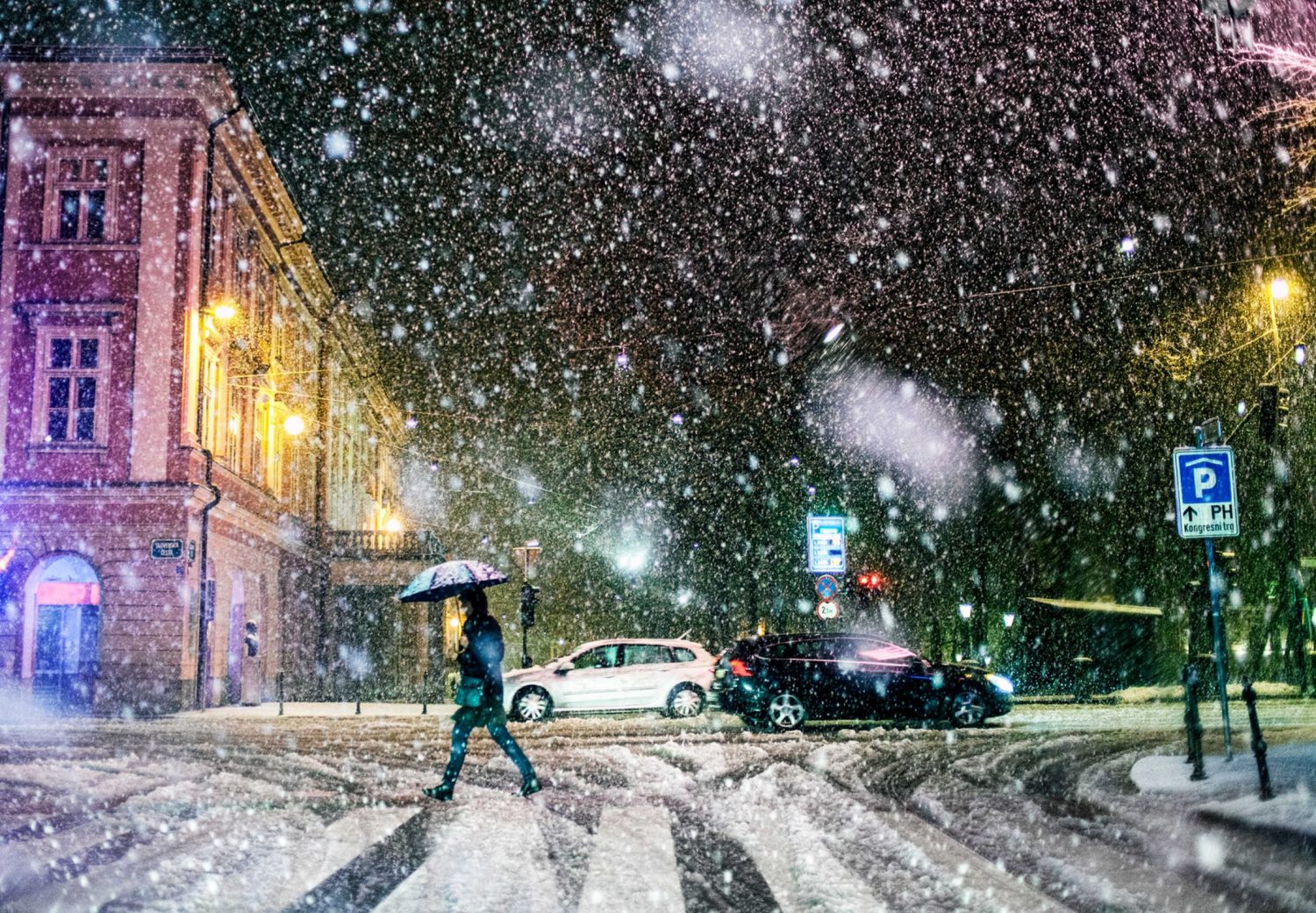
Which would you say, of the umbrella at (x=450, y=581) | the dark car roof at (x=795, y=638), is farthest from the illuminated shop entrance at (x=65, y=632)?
the umbrella at (x=450, y=581)

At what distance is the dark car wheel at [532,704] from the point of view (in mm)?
22969

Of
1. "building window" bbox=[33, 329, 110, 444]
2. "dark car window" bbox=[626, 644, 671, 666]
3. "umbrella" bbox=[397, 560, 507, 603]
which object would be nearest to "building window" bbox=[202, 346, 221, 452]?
"building window" bbox=[33, 329, 110, 444]

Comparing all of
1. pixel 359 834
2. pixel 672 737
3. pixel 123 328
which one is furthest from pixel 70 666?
pixel 359 834

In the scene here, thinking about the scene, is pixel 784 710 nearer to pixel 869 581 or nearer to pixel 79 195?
pixel 869 581

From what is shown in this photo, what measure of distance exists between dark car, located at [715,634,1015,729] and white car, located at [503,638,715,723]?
355 cm

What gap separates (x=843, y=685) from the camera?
18.9 m

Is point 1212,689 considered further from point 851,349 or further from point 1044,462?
point 851,349

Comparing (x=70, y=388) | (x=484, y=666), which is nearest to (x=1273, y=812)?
(x=484, y=666)

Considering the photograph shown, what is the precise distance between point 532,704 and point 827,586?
21.2 feet

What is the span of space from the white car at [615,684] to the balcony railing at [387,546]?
593 inches

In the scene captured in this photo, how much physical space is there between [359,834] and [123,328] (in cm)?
2026

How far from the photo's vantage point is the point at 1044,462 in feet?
130

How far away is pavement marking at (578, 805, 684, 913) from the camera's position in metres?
6.28

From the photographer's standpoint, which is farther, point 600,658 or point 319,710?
point 319,710
